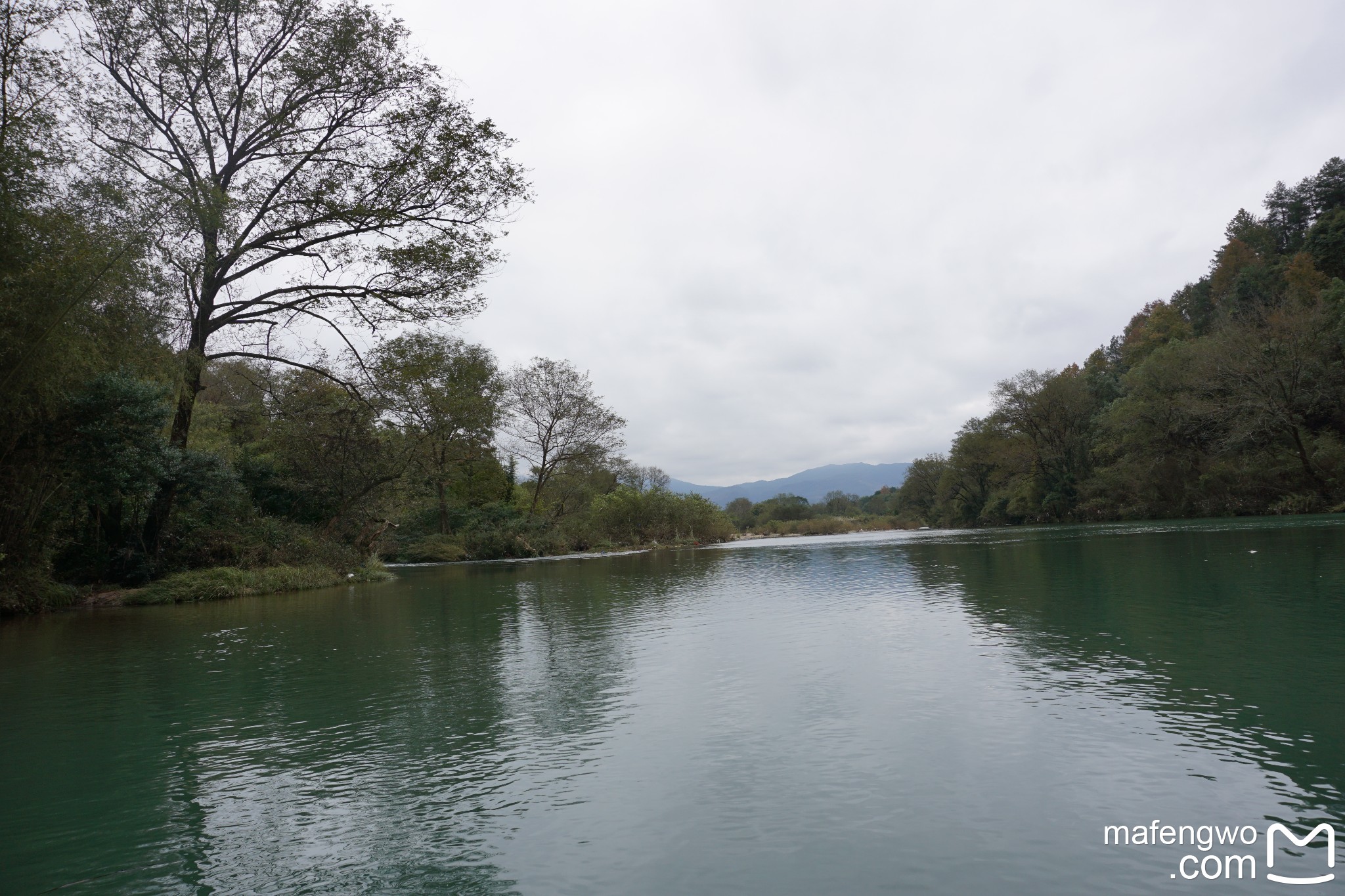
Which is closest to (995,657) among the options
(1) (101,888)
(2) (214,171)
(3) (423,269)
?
(1) (101,888)

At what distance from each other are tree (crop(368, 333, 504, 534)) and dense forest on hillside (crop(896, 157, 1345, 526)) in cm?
3371

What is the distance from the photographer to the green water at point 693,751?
325 cm

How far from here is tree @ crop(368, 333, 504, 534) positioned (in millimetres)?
19141

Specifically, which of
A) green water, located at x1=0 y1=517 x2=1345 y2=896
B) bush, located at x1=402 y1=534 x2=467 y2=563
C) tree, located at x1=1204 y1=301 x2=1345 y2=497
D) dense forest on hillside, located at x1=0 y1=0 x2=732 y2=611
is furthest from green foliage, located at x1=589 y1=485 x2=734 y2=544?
green water, located at x1=0 y1=517 x2=1345 y2=896

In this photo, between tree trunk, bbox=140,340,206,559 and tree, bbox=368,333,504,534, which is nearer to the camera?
tree trunk, bbox=140,340,206,559

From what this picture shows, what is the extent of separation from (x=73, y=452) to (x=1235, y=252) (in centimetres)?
7880

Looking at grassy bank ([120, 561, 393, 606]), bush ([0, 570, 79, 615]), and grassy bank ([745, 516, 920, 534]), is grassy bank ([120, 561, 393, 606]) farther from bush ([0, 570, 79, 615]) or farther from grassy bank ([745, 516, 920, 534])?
grassy bank ([745, 516, 920, 534])

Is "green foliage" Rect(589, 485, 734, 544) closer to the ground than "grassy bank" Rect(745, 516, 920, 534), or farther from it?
farther from it

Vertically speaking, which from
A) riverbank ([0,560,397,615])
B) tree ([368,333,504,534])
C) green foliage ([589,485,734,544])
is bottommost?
riverbank ([0,560,397,615])

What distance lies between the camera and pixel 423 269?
A: 17641mm

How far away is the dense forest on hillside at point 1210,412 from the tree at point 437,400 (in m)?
33.7

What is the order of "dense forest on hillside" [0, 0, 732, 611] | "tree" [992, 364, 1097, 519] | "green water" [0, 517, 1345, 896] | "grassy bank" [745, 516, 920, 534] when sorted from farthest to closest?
"grassy bank" [745, 516, 920, 534]
"tree" [992, 364, 1097, 519]
"dense forest on hillside" [0, 0, 732, 611]
"green water" [0, 517, 1345, 896]

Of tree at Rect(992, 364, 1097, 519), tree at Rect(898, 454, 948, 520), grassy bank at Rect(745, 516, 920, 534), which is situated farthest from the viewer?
tree at Rect(898, 454, 948, 520)

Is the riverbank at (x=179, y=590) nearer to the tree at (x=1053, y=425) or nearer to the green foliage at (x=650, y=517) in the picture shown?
the green foliage at (x=650, y=517)
